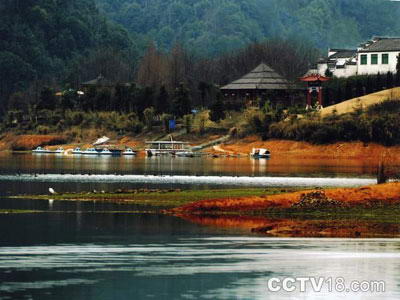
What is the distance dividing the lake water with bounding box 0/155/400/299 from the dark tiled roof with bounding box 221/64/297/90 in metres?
103

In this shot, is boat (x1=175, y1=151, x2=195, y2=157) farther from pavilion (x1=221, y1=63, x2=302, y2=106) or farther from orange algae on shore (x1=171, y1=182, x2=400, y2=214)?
orange algae on shore (x1=171, y1=182, x2=400, y2=214)

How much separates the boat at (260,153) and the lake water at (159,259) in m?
79.0

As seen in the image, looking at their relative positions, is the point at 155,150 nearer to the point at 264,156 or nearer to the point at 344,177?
the point at 264,156

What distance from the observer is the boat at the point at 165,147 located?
149500 mm

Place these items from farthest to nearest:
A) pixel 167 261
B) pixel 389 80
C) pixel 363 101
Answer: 1. pixel 389 80
2. pixel 363 101
3. pixel 167 261

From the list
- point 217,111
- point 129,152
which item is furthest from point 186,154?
point 217,111

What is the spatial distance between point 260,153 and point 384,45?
2674cm

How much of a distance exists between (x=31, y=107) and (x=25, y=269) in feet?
503

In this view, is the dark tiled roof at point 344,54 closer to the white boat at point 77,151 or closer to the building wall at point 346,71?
the building wall at point 346,71

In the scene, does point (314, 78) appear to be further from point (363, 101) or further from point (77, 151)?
point (77, 151)

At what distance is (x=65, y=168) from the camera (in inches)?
4205

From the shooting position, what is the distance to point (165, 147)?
155125 mm

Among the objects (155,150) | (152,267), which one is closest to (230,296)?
(152,267)

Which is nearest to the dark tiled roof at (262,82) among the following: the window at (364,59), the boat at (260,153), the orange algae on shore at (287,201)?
the window at (364,59)
